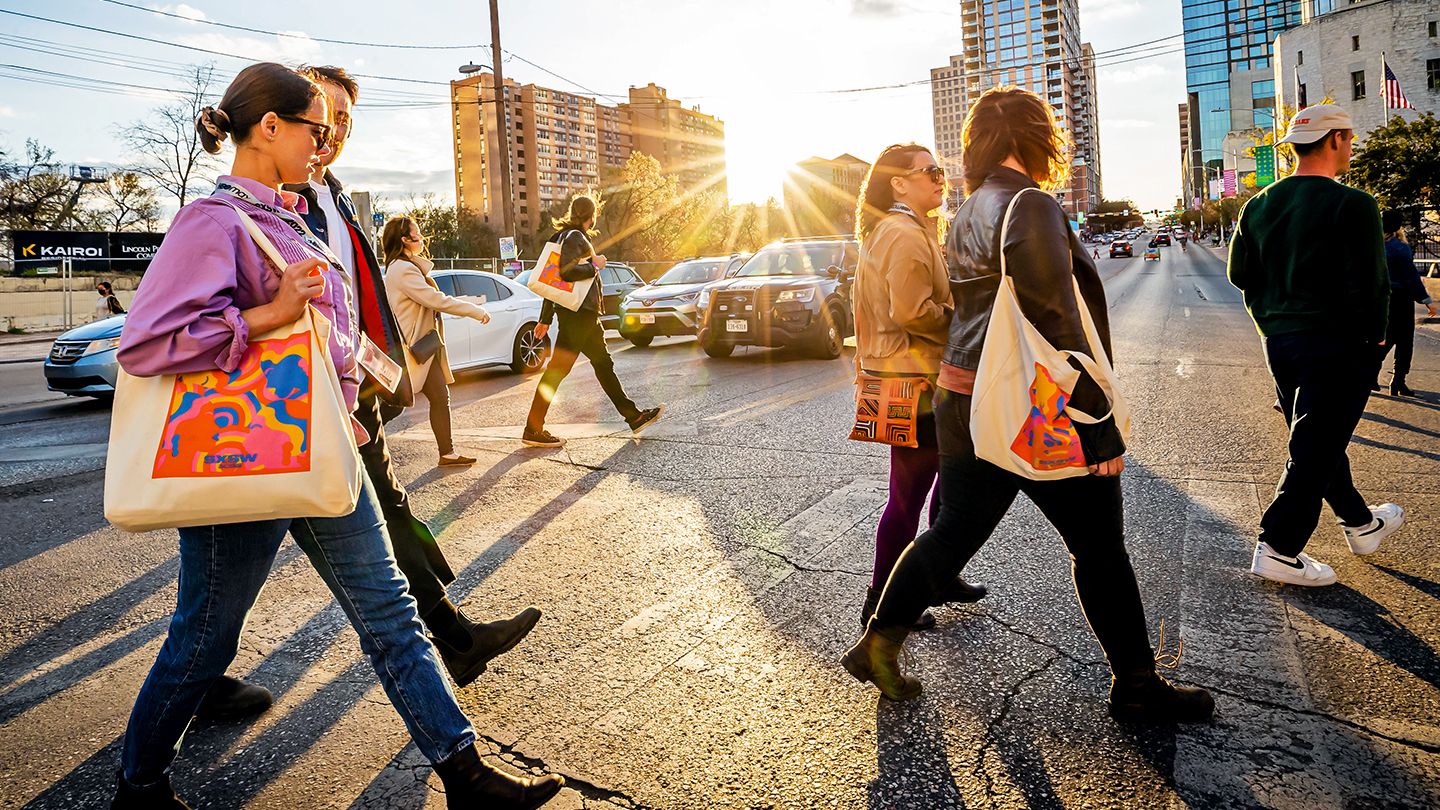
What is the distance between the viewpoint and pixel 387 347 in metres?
2.93

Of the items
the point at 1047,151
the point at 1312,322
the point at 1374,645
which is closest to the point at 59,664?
the point at 1047,151

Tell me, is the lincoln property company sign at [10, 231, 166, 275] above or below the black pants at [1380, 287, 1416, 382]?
above

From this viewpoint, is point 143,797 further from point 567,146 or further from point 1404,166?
point 567,146

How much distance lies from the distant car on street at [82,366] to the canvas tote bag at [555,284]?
21.6 feet

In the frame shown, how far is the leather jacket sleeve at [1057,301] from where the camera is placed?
246 cm

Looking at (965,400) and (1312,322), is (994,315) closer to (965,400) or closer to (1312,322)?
(965,400)

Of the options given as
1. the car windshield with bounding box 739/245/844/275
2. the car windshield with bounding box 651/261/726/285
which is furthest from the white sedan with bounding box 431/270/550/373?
the car windshield with bounding box 651/261/726/285

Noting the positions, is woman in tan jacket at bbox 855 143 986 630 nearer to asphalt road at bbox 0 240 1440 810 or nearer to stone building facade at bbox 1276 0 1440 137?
asphalt road at bbox 0 240 1440 810

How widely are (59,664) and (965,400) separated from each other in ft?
10.9

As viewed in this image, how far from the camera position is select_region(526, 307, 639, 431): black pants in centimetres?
712

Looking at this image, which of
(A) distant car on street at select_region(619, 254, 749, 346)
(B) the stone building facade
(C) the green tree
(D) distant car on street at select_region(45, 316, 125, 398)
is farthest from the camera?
(B) the stone building facade

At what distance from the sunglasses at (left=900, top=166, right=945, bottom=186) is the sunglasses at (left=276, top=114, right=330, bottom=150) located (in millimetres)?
1930

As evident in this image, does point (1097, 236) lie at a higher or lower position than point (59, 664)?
higher

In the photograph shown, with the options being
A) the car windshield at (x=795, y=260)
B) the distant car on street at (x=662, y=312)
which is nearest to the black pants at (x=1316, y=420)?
the car windshield at (x=795, y=260)
